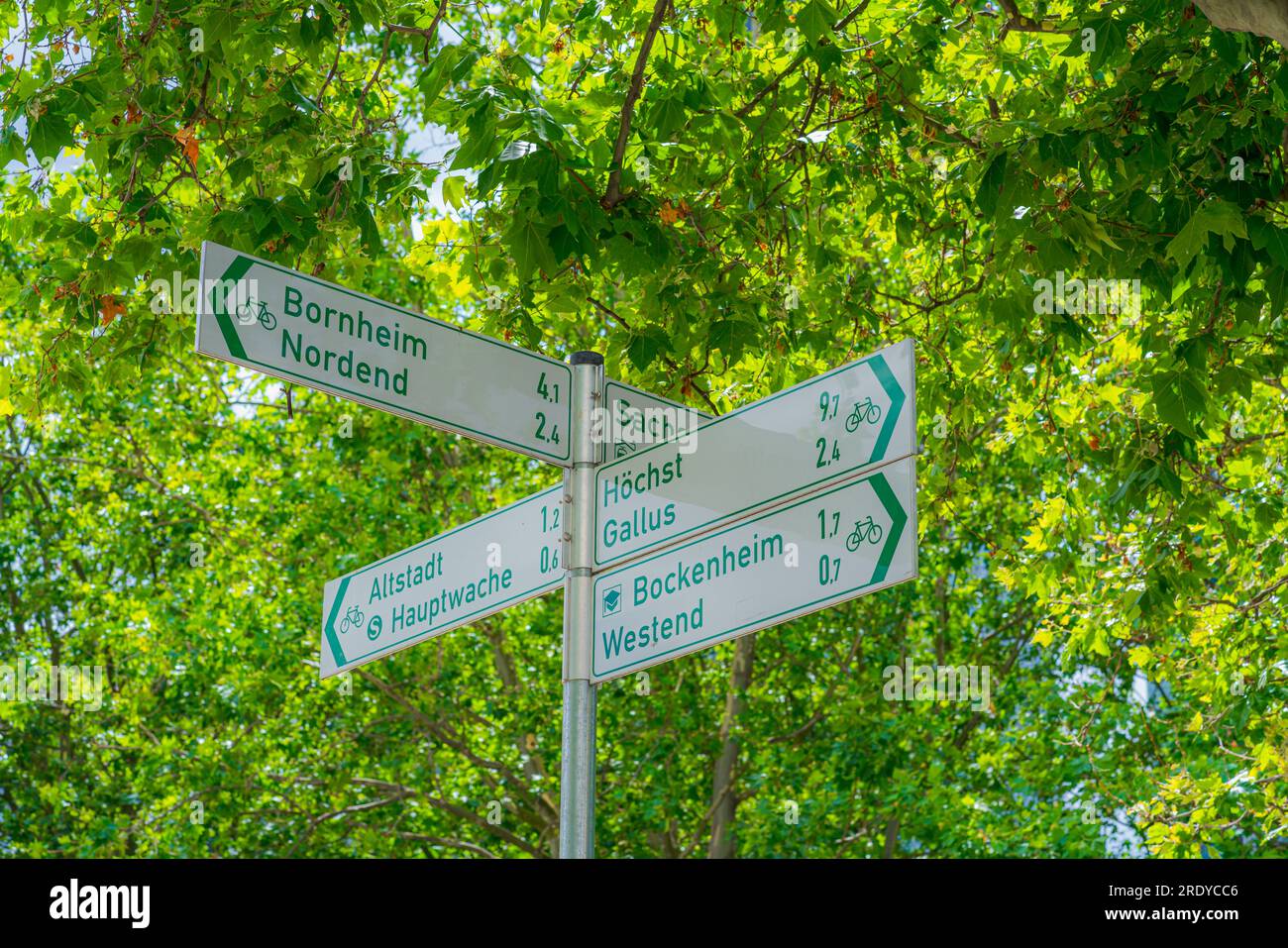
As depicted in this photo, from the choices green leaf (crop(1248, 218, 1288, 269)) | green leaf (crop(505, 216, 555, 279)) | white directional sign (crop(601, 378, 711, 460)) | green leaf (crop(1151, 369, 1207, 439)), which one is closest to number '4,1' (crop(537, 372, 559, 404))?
A: white directional sign (crop(601, 378, 711, 460))

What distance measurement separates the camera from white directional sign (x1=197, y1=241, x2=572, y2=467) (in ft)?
10.1

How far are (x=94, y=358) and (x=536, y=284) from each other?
1.79 m

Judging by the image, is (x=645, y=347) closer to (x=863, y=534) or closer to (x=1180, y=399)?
(x=1180, y=399)

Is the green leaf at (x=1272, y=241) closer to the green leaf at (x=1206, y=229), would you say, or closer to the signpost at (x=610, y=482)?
the green leaf at (x=1206, y=229)

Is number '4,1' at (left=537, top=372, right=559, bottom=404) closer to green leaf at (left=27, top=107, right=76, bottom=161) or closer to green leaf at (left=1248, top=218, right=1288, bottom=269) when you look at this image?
green leaf at (left=27, top=107, right=76, bottom=161)

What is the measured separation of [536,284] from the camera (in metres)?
5.45

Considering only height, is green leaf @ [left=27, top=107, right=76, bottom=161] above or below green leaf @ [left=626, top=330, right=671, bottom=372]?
above

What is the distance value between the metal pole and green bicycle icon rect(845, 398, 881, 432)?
0.63m

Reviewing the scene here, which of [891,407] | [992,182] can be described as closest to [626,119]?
[992,182]

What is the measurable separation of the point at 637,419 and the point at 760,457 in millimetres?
405

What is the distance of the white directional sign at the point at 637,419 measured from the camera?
3.35 metres

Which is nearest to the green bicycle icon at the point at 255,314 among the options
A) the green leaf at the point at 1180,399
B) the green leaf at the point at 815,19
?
the green leaf at the point at 815,19
